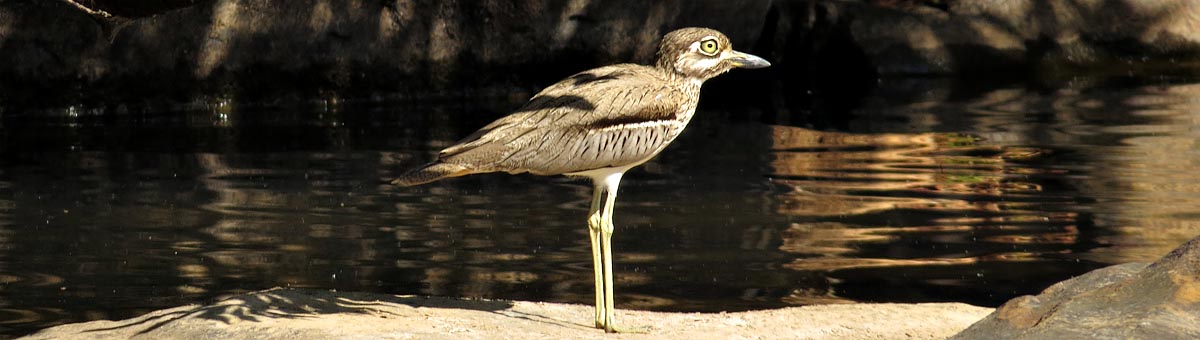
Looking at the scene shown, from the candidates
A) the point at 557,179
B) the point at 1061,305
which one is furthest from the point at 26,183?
the point at 1061,305

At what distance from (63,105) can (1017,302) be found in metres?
12.2

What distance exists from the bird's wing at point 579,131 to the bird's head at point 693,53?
18 centimetres

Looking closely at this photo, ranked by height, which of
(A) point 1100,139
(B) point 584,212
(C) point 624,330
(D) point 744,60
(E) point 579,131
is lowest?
(C) point 624,330

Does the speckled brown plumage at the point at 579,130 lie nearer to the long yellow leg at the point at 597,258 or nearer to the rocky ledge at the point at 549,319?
the long yellow leg at the point at 597,258

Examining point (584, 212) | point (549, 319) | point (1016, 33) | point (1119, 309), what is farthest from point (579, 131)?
point (1016, 33)

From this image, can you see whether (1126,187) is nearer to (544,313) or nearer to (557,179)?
(557,179)

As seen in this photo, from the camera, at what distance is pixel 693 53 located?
680 centimetres

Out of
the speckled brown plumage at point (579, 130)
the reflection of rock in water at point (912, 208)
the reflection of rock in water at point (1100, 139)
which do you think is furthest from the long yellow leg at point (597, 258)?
the reflection of rock in water at point (1100, 139)

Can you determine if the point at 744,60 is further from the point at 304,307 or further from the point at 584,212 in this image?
the point at 584,212

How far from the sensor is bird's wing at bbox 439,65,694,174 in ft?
20.9

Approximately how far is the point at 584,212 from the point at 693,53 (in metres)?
3.39

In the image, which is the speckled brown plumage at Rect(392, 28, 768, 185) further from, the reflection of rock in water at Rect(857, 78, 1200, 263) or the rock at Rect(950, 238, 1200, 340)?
the reflection of rock in water at Rect(857, 78, 1200, 263)

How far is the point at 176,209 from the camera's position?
1014 cm

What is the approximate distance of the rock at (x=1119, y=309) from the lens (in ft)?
16.1
